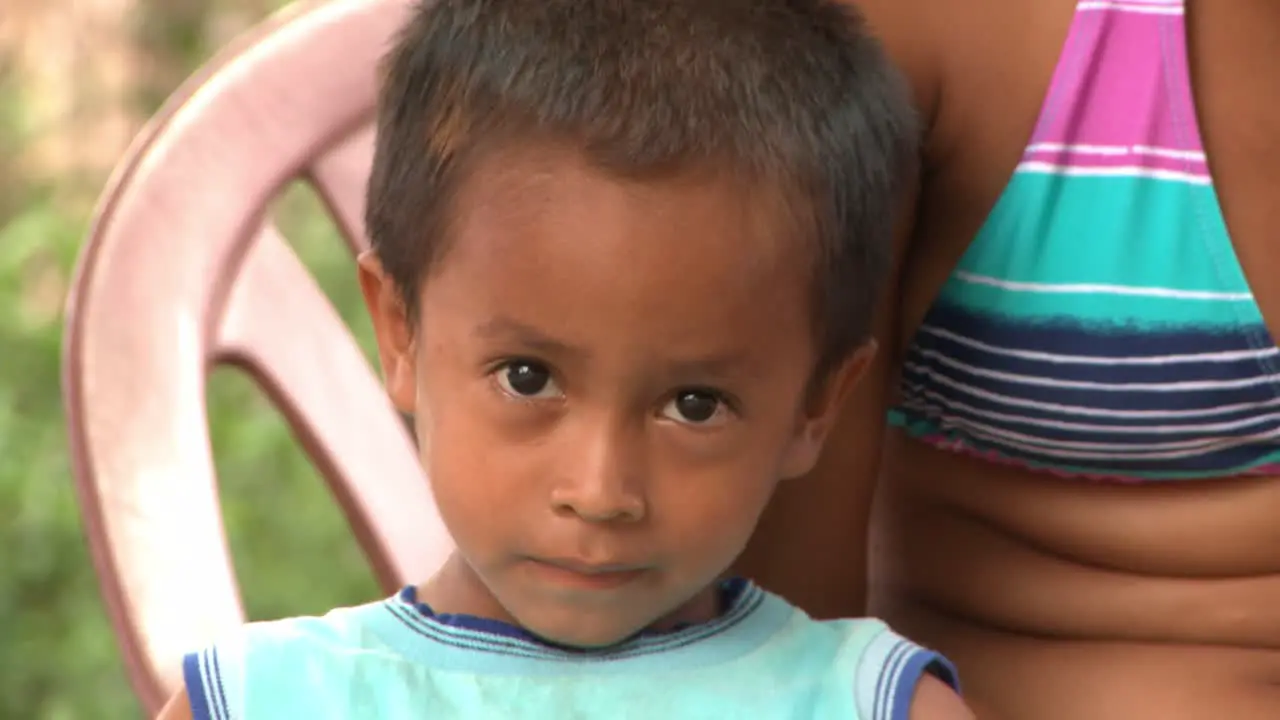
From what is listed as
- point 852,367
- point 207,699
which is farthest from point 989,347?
point 207,699

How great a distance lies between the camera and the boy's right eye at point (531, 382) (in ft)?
3.19

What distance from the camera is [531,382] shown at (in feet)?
3.20

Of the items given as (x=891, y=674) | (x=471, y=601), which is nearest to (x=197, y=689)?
(x=471, y=601)

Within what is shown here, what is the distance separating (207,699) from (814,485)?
0.42 metres

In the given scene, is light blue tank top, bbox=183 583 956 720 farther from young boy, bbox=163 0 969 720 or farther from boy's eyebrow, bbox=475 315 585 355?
boy's eyebrow, bbox=475 315 585 355

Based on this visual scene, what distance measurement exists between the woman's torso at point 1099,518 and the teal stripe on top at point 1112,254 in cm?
2

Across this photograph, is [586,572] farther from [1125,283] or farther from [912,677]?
[1125,283]

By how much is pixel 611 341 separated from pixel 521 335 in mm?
50

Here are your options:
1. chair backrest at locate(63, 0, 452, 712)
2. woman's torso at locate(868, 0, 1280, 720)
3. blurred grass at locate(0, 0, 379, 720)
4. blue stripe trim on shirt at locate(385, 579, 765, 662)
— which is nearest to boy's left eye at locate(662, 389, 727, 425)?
blue stripe trim on shirt at locate(385, 579, 765, 662)

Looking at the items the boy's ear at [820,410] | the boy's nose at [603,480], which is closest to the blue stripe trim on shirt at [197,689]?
the boy's nose at [603,480]

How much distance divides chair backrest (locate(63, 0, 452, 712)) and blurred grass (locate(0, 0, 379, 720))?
1235mm

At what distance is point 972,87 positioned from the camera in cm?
114

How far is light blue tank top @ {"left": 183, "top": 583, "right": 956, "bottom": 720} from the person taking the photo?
1013 mm

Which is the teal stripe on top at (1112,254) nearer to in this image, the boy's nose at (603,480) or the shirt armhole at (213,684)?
the boy's nose at (603,480)
